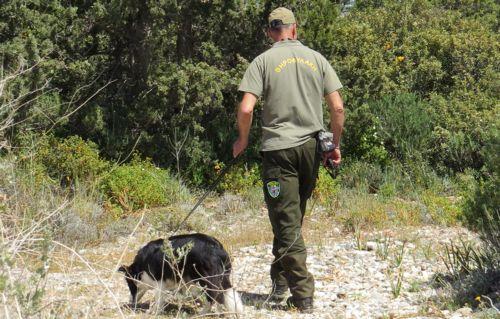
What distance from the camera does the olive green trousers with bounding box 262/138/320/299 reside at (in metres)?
5.84

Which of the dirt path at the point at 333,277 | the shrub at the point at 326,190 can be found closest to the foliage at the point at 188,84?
the shrub at the point at 326,190

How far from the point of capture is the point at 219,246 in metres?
5.74

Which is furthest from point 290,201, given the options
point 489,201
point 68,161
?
point 68,161

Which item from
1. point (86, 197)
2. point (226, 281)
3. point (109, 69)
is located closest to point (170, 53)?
point (109, 69)

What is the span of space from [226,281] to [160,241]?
64 centimetres

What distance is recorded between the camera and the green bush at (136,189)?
1002cm

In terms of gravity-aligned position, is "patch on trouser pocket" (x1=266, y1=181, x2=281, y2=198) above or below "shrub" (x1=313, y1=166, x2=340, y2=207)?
above

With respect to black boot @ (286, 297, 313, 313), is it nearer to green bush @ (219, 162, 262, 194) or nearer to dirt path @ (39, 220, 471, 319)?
dirt path @ (39, 220, 471, 319)

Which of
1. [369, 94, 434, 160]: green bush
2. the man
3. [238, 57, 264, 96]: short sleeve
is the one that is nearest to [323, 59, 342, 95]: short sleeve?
the man

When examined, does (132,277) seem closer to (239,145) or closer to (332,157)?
(239,145)

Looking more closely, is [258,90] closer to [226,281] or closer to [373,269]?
[226,281]

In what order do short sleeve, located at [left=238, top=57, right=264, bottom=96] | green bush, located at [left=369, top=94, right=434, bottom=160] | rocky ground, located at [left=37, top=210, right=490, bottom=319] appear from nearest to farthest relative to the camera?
rocky ground, located at [left=37, top=210, right=490, bottom=319] < short sleeve, located at [left=238, top=57, right=264, bottom=96] < green bush, located at [left=369, top=94, right=434, bottom=160]

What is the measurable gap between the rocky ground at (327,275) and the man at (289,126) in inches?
17.5

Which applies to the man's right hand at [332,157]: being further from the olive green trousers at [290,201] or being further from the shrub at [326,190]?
the shrub at [326,190]
